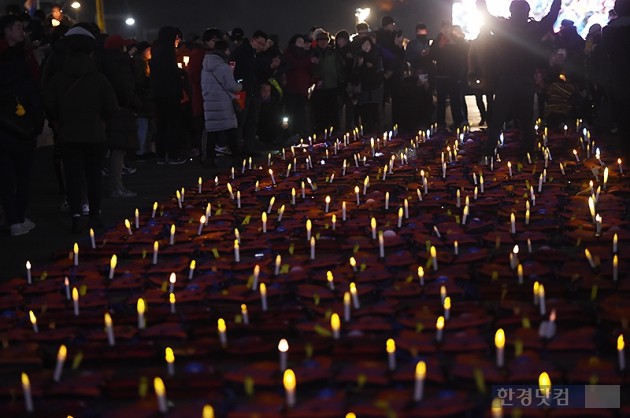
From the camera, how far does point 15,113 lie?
9312mm

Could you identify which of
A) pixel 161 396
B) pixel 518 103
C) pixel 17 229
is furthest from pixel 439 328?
pixel 518 103

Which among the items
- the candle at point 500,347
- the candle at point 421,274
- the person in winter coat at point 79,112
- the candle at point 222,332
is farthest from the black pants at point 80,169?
the candle at point 500,347

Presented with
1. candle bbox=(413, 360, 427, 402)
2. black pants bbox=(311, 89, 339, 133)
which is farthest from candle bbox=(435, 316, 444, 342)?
black pants bbox=(311, 89, 339, 133)

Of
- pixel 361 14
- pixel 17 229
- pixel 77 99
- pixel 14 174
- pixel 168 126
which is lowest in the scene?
pixel 17 229

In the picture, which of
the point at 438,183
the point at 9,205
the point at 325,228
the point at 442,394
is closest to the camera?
the point at 442,394

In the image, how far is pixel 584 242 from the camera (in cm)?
762

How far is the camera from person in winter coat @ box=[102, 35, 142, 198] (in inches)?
420

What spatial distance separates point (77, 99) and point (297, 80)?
352 inches

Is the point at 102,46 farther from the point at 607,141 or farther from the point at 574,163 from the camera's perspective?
the point at 607,141

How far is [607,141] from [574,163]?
11.1 feet

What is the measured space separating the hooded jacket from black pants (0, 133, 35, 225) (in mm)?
4589

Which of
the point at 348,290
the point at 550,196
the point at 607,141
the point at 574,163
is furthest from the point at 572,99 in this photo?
the point at 348,290

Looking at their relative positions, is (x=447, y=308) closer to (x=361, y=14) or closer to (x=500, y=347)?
(x=500, y=347)

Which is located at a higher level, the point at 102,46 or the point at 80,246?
the point at 102,46
